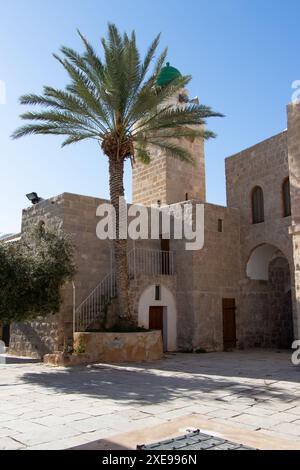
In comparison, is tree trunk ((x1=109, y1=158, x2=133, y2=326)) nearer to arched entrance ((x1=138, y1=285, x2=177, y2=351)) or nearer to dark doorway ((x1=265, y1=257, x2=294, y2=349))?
arched entrance ((x1=138, y1=285, x2=177, y2=351))

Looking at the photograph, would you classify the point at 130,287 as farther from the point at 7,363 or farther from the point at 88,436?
the point at 88,436

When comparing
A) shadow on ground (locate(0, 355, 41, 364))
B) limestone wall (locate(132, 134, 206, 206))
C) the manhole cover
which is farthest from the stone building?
the manhole cover

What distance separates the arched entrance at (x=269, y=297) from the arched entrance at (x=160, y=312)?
3179 mm

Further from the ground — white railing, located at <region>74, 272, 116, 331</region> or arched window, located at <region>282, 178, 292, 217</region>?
arched window, located at <region>282, 178, 292, 217</region>

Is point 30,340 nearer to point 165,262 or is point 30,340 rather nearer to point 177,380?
point 165,262

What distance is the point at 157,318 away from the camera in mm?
14797

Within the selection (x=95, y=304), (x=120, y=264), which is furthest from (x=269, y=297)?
(x=120, y=264)

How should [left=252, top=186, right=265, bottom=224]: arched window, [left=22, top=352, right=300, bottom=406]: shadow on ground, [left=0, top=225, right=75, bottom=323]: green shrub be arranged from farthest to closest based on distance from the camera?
[left=252, top=186, right=265, bottom=224]: arched window < [left=0, top=225, right=75, bottom=323]: green shrub < [left=22, top=352, right=300, bottom=406]: shadow on ground

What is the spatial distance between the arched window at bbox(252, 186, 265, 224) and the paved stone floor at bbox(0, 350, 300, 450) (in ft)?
19.9

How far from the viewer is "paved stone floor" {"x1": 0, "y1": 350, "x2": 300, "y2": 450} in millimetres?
5102

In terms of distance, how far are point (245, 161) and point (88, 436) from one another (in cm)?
1393

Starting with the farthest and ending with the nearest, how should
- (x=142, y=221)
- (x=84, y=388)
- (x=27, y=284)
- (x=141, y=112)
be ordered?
1. (x=142, y=221)
2. (x=141, y=112)
3. (x=27, y=284)
4. (x=84, y=388)
